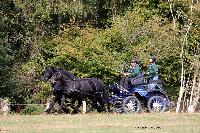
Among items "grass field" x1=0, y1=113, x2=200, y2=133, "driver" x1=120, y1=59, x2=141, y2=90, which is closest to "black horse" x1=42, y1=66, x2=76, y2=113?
"driver" x1=120, y1=59, x2=141, y2=90

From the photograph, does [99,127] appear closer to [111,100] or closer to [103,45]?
[111,100]

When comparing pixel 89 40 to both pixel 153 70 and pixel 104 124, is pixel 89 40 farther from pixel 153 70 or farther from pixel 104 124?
pixel 104 124

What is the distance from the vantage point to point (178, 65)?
31.7 m

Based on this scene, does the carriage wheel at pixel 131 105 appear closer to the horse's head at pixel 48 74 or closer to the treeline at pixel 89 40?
the horse's head at pixel 48 74

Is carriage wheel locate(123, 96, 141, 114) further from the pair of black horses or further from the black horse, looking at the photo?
the black horse

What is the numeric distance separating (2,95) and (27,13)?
664 cm

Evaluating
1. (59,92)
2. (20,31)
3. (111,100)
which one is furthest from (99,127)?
(20,31)

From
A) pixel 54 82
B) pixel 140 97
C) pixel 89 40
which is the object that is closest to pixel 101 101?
pixel 140 97

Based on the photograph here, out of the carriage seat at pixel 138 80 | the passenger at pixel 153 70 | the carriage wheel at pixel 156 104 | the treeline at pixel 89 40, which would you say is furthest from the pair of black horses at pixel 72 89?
the treeline at pixel 89 40

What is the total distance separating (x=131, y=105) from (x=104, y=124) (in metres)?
5.37

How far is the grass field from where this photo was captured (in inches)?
536

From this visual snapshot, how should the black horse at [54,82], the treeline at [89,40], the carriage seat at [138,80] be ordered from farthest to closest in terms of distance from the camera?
the treeline at [89,40], the carriage seat at [138,80], the black horse at [54,82]

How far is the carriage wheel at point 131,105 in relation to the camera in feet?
65.3

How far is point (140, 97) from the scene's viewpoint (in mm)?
20438
